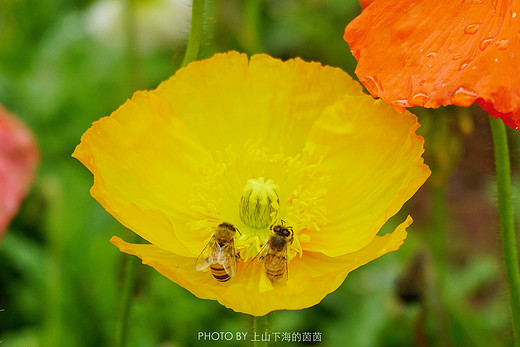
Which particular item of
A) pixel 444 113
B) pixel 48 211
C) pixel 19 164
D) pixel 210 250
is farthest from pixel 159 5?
pixel 210 250

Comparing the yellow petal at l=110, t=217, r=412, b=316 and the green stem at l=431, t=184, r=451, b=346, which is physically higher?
the green stem at l=431, t=184, r=451, b=346

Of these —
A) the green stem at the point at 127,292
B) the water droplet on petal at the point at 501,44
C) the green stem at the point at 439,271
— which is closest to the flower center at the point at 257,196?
the green stem at the point at 127,292

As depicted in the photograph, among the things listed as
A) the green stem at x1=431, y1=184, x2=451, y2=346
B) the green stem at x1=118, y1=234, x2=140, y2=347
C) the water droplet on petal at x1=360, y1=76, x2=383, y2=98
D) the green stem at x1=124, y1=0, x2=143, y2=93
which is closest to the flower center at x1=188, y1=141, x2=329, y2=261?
the green stem at x1=118, y1=234, x2=140, y2=347

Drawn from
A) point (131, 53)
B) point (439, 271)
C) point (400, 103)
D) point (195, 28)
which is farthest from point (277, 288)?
point (131, 53)

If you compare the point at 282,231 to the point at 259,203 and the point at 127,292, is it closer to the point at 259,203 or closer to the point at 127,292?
the point at 259,203

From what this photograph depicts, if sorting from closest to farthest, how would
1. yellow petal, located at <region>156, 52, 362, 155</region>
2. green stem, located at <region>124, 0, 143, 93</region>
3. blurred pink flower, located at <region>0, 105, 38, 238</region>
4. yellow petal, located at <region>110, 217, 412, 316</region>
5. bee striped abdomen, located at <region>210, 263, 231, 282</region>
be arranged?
yellow petal, located at <region>110, 217, 412, 316</region> < bee striped abdomen, located at <region>210, 263, 231, 282</region> < yellow petal, located at <region>156, 52, 362, 155</region> < blurred pink flower, located at <region>0, 105, 38, 238</region> < green stem, located at <region>124, 0, 143, 93</region>

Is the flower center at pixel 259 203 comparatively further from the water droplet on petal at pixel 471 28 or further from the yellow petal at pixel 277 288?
the water droplet on petal at pixel 471 28

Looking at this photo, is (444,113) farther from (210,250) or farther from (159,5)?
(159,5)

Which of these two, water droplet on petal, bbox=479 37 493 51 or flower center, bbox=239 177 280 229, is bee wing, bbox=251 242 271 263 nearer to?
flower center, bbox=239 177 280 229
